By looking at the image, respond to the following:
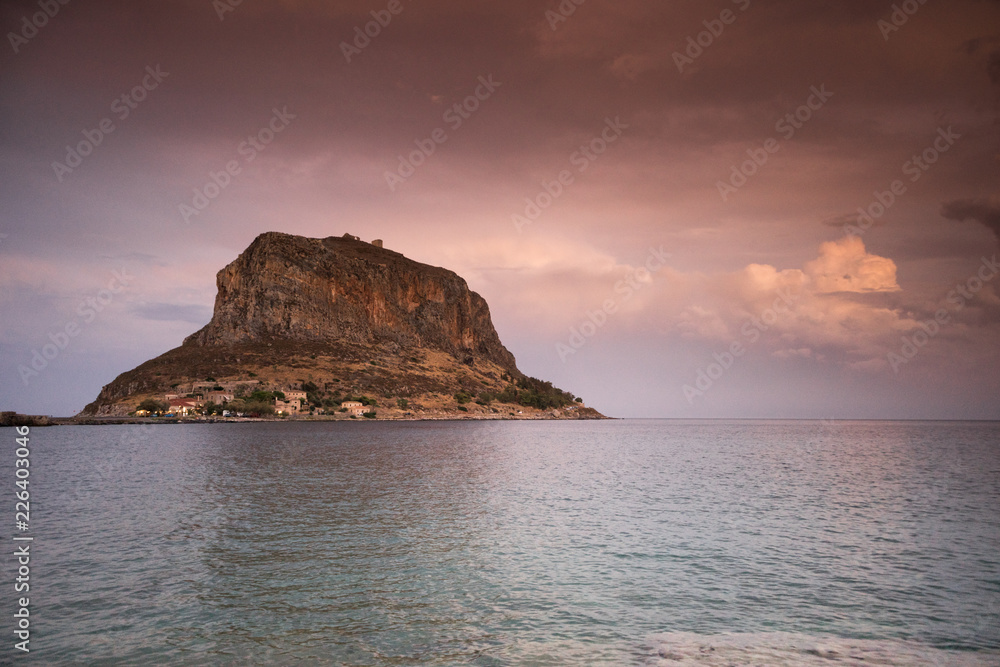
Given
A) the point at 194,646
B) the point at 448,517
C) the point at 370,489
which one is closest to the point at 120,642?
the point at 194,646

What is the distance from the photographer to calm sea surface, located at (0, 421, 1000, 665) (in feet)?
38.5

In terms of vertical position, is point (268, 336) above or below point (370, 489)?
above

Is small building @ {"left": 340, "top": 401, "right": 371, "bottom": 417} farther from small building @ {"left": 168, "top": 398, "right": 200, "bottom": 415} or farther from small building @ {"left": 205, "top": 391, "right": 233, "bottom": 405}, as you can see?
small building @ {"left": 168, "top": 398, "right": 200, "bottom": 415}

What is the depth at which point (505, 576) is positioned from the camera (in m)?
16.6

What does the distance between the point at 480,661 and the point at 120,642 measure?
284 inches

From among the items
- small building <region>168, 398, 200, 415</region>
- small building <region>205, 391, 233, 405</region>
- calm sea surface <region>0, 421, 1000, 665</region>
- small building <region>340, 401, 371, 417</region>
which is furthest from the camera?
small building <region>340, 401, 371, 417</region>

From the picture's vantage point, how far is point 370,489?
34031 millimetres

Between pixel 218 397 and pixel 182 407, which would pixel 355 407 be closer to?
pixel 218 397

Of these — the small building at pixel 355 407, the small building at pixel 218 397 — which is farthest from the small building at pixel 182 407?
the small building at pixel 355 407

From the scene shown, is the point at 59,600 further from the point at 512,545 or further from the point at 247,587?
the point at 512,545

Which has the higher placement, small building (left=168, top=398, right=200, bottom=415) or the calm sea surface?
small building (left=168, top=398, right=200, bottom=415)

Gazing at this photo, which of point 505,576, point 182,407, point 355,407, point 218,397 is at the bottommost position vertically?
point 505,576

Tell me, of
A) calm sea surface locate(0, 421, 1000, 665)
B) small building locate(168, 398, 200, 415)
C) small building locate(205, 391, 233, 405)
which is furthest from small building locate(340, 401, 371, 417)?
calm sea surface locate(0, 421, 1000, 665)

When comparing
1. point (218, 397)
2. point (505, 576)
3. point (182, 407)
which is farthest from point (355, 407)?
point (505, 576)
